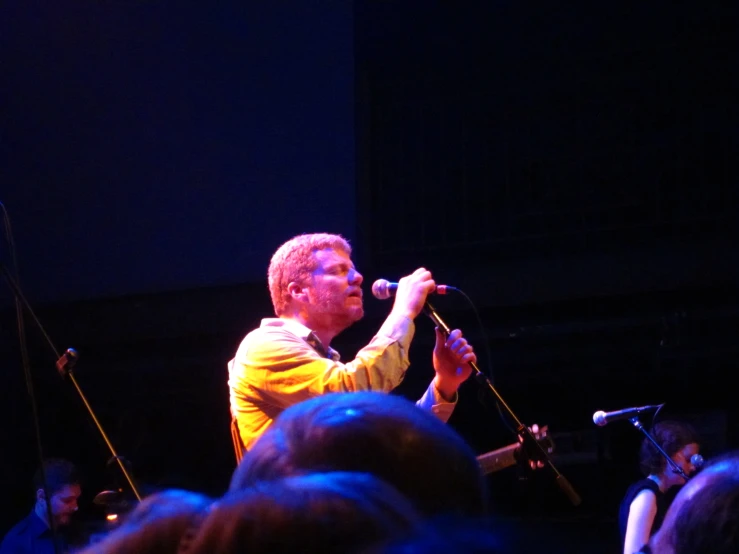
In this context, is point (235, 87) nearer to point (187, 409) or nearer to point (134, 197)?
point (134, 197)

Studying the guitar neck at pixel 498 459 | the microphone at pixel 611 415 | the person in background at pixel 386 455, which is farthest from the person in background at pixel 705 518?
the microphone at pixel 611 415

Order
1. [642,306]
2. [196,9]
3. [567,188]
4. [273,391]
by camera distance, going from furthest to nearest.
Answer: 1. [196,9]
2. [567,188]
3. [642,306]
4. [273,391]

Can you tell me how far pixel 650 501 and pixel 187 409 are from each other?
4.56 metres

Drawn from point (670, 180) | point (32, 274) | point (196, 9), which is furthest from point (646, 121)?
point (32, 274)

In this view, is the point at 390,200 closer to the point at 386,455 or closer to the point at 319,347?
the point at 319,347

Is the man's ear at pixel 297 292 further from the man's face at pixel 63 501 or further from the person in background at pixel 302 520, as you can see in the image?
the man's face at pixel 63 501

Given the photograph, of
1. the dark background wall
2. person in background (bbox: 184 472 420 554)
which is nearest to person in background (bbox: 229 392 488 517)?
person in background (bbox: 184 472 420 554)

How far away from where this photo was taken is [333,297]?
299 cm

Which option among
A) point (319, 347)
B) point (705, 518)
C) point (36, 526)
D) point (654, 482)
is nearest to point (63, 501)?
point (36, 526)

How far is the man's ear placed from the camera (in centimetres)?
301

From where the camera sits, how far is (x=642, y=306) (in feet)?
21.3

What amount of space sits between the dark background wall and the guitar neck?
11.7ft

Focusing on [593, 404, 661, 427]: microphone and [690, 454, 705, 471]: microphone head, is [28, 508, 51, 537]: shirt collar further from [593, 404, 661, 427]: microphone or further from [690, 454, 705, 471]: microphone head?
[690, 454, 705, 471]: microphone head

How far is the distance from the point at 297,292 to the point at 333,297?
4.7 inches
